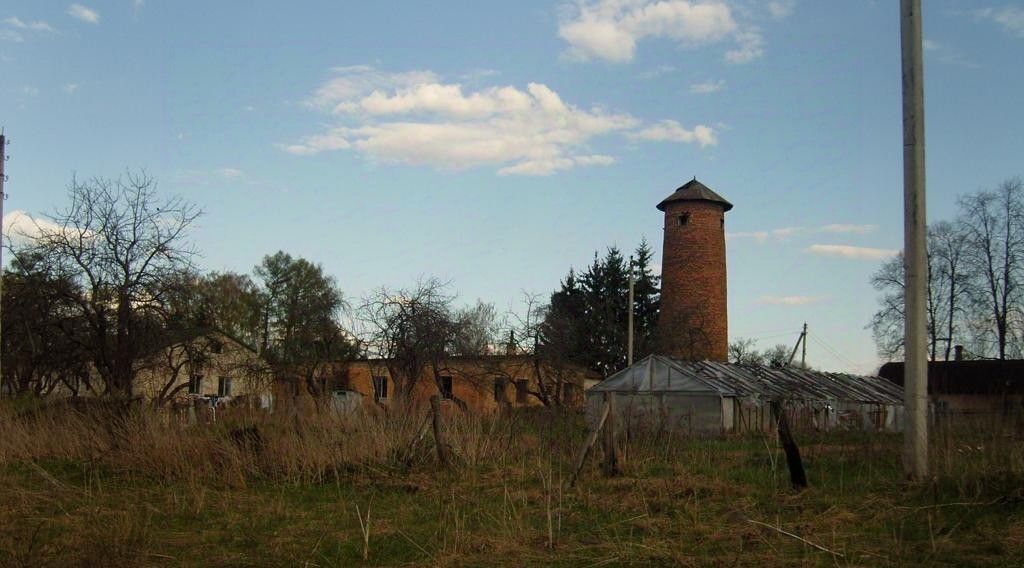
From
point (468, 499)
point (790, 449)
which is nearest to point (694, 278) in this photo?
point (790, 449)

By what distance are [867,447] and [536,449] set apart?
4797 mm

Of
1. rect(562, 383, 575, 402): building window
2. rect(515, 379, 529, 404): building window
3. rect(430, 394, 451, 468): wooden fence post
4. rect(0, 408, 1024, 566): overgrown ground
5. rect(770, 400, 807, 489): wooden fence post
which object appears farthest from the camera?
rect(515, 379, 529, 404): building window

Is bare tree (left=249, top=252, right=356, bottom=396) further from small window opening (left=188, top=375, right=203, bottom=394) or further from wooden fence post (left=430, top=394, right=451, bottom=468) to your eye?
wooden fence post (left=430, top=394, right=451, bottom=468)

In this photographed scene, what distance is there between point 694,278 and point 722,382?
59.8 ft

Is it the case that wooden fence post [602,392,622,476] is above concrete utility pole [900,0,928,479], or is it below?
below

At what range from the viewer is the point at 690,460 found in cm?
1338

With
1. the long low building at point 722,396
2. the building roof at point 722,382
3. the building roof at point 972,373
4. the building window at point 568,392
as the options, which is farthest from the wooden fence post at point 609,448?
the building roof at point 972,373

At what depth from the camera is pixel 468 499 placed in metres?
10.9

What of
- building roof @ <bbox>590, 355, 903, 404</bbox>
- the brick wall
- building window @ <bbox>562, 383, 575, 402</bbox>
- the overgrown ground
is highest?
the brick wall

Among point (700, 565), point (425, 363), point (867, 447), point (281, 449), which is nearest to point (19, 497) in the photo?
point (281, 449)

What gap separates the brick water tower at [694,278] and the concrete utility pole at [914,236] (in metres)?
35.2

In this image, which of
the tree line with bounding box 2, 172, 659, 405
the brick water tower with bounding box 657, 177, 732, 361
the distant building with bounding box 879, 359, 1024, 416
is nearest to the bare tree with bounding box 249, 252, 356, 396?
the tree line with bounding box 2, 172, 659, 405

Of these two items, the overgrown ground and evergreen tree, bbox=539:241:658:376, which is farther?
evergreen tree, bbox=539:241:658:376

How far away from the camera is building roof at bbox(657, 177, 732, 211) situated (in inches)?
1937
